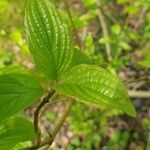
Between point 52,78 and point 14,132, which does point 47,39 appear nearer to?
point 52,78

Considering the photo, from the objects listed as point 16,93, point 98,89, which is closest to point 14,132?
point 16,93

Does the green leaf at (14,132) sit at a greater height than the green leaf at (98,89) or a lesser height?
lesser

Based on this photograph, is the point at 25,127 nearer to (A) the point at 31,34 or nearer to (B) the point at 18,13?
(A) the point at 31,34

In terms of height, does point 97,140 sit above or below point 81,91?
below

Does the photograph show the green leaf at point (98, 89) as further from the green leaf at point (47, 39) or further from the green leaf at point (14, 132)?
the green leaf at point (14, 132)

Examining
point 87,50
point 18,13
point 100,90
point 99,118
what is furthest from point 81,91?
point 18,13

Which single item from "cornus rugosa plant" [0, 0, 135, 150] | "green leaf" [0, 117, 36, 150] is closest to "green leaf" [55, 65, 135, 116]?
"cornus rugosa plant" [0, 0, 135, 150]

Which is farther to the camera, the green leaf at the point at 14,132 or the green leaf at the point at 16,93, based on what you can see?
the green leaf at the point at 14,132

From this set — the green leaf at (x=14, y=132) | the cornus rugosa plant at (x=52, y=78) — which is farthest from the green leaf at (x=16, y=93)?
the green leaf at (x=14, y=132)
